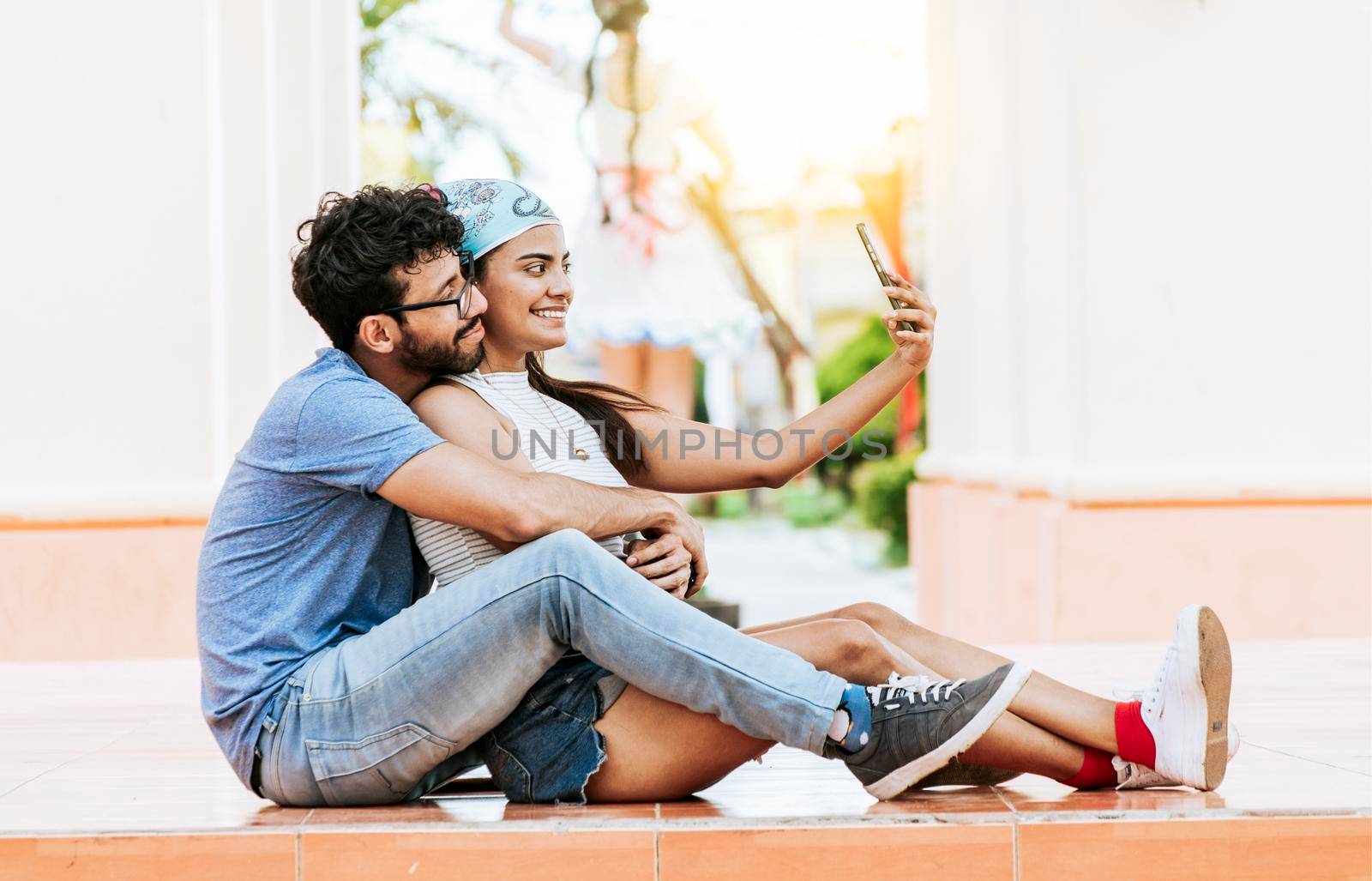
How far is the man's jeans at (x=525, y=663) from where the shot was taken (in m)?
2.27

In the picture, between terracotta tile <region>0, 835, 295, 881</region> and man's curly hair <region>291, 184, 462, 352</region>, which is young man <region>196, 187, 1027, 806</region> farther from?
terracotta tile <region>0, 835, 295, 881</region>

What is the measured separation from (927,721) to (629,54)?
20.3 feet

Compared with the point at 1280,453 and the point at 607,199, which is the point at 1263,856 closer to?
the point at 1280,453

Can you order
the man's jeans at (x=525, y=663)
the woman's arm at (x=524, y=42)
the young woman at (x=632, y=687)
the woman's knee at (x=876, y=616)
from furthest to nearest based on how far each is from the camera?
the woman's arm at (x=524, y=42) → the woman's knee at (x=876, y=616) → the young woman at (x=632, y=687) → the man's jeans at (x=525, y=663)

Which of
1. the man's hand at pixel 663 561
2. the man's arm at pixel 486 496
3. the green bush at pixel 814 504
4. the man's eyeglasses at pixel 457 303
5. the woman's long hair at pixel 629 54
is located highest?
the woman's long hair at pixel 629 54

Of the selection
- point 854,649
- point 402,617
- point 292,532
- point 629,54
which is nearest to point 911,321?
point 854,649

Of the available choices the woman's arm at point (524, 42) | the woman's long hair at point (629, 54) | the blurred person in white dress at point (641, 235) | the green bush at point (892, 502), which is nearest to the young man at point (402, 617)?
the blurred person in white dress at point (641, 235)

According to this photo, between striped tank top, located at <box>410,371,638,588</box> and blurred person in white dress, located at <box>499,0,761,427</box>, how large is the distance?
4.38m

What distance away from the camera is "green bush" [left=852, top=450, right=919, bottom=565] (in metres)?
14.4

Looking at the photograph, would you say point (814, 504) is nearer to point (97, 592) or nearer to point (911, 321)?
point (97, 592)

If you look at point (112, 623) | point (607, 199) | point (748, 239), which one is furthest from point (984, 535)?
point (748, 239)

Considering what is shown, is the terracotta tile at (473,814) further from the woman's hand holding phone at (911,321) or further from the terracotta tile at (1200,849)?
the woman's hand holding phone at (911,321)

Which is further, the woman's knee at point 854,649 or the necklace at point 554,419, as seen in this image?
the necklace at point 554,419

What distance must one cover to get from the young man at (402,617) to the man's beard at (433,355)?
0.10ft
